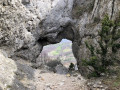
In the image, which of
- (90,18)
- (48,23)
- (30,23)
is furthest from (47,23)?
(90,18)

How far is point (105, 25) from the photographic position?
33.3 ft

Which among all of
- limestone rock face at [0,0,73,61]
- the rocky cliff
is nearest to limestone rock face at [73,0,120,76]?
the rocky cliff

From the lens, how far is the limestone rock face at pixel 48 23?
686 inches

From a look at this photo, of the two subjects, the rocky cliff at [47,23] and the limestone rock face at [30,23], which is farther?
the limestone rock face at [30,23]

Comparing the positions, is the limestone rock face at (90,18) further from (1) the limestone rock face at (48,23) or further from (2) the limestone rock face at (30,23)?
(2) the limestone rock face at (30,23)

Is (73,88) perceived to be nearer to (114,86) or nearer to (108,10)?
(114,86)

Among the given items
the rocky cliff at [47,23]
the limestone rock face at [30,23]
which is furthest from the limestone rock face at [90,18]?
the limestone rock face at [30,23]

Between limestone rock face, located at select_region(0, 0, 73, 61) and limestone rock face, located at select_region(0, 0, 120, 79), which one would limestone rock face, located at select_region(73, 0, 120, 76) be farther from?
limestone rock face, located at select_region(0, 0, 73, 61)

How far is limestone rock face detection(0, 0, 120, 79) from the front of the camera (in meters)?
17.4

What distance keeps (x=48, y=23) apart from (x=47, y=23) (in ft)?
0.57

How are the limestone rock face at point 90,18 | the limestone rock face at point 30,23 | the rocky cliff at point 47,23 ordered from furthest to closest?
the limestone rock face at point 30,23, the rocky cliff at point 47,23, the limestone rock face at point 90,18

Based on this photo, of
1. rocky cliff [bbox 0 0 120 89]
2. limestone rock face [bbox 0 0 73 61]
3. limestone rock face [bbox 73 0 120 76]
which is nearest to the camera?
limestone rock face [bbox 73 0 120 76]

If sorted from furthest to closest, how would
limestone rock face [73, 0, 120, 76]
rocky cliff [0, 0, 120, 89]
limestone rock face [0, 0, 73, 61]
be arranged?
1. limestone rock face [0, 0, 73, 61]
2. rocky cliff [0, 0, 120, 89]
3. limestone rock face [73, 0, 120, 76]

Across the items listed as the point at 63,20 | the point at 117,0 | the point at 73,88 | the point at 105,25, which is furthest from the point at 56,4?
the point at 73,88
